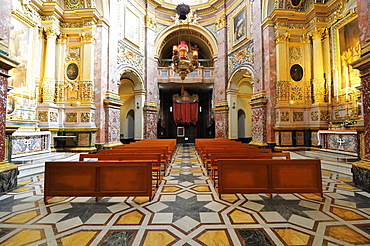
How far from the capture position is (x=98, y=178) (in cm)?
286

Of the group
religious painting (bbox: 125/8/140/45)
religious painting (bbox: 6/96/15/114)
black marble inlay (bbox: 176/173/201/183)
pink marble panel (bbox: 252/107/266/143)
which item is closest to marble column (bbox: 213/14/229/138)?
pink marble panel (bbox: 252/107/266/143)

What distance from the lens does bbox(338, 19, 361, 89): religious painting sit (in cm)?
657

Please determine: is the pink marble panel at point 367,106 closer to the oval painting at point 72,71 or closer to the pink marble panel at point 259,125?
the pink marble panel at point 259,125

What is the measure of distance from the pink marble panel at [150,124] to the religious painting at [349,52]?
10502 mm

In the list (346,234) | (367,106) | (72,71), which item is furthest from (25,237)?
(72,71)

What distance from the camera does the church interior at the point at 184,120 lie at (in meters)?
2.24

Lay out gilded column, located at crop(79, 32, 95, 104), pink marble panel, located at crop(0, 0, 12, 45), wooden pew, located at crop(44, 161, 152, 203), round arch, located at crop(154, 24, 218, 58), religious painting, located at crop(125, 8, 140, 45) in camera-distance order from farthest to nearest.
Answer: round arch, located at crop(154, 24, 218, 58) → religious painting, located at crop(125, 8, 140, 45) → gilded column, located at crop(79, 32, 95, 104) → pink marble panel, located at crop(0, 0, 12, 45) → wooden pew, located at crop(44, 161, 152, 203)

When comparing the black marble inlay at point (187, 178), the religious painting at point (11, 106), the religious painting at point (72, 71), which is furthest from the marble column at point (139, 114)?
the black marble inlay at point (187, 178)

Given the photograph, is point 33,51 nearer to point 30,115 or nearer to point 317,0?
point 30,115

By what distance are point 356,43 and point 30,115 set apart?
523 inches

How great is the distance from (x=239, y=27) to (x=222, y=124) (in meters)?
6.62

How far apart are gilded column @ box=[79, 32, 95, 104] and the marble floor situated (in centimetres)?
555

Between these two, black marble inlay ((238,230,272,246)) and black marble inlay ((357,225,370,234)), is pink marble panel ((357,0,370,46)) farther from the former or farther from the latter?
black marble inlay ((238,230,272,246))

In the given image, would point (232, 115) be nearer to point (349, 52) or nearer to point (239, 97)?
point (239, 97)
